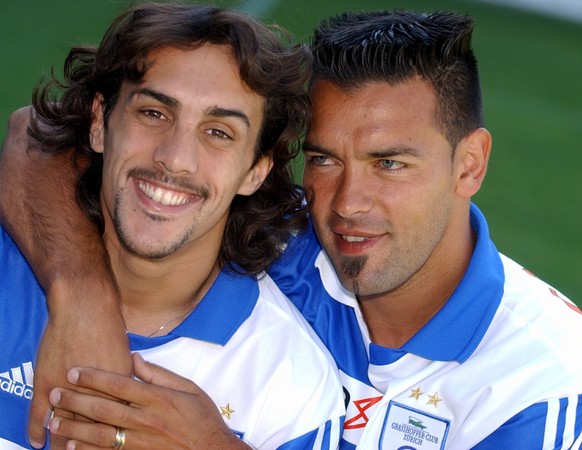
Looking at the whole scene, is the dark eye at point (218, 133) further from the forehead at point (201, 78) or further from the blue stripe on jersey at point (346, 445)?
the blue stripe on jersey at point (346, 445)

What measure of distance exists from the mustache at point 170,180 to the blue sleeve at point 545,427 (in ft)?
3.29

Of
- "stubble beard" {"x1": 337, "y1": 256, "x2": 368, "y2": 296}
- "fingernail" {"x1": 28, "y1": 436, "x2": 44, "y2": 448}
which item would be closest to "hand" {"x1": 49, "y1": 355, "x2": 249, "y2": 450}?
"fingernail" {"x1": 28, "y1": 436, "x2": 44, "y2": 448}

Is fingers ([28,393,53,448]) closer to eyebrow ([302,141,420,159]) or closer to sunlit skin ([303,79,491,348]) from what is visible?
sunlit skin ([303,79,491,348])

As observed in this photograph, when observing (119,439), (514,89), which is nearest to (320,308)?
(119,439)

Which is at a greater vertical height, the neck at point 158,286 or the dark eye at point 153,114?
the dark eye at point 153,114

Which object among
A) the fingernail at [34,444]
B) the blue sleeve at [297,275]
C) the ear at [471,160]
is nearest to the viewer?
the fingernail at [34,444]

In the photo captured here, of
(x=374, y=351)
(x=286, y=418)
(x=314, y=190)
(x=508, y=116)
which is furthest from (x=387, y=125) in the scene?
(x=508, y=116)

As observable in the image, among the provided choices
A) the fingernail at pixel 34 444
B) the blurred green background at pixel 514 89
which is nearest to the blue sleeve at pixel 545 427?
the fingernail at pixel 34 444

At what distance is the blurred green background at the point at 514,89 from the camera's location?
5.02 meters

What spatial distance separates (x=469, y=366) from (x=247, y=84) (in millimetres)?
971

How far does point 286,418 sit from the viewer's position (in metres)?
2.69

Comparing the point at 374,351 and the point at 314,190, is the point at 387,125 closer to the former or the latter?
the point at 314,190

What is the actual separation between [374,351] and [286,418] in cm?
40

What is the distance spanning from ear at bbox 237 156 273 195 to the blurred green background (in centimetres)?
173
